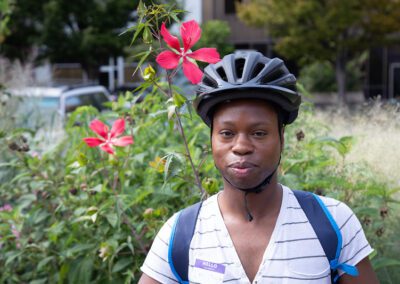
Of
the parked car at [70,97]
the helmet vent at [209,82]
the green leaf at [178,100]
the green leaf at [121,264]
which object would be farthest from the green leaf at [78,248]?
the parked car at [70,97]

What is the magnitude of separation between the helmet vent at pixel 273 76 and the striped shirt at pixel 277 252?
12.6 inches

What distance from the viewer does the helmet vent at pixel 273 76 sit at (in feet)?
5.49

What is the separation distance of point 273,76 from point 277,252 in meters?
0.46

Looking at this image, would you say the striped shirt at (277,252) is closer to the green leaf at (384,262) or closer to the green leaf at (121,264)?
the green leaf at (384,262)

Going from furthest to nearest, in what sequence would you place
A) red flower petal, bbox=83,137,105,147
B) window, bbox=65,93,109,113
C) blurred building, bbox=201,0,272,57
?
1. blurred building, bbox=201,0,272,57
2. window, bbox=65,93,109,113
3. red flower petal, bbox=83,137,105,147

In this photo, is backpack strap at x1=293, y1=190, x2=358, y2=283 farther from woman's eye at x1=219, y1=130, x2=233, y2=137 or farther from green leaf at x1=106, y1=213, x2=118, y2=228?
green leaf at x1=106, y1=213, x2=118, y2=228

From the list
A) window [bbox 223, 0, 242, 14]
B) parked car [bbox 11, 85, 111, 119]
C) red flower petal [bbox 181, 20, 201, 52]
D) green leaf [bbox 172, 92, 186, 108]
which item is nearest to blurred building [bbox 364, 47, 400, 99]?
window [bbox 223, 0, 242, 14]

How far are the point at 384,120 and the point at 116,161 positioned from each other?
1.53m

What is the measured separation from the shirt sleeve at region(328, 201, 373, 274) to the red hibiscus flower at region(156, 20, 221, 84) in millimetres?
645

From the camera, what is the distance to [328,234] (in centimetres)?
162

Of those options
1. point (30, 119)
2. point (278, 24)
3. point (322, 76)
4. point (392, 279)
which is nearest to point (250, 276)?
point (392, 279)

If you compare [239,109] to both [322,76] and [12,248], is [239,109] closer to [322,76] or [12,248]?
[12,248]

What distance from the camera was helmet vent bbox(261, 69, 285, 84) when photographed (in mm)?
1674

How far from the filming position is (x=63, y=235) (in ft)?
10.3
